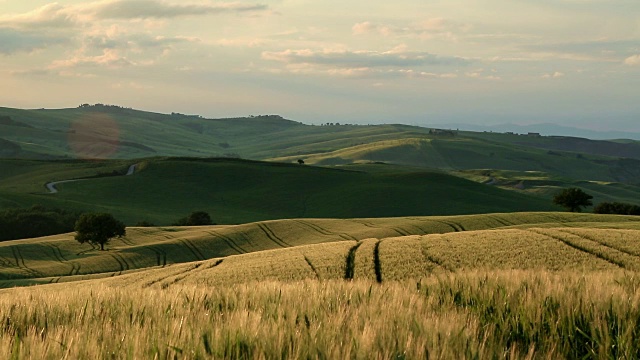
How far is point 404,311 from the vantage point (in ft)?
18.8

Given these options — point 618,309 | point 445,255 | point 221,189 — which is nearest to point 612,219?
point 445,255

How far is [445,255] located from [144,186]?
126m

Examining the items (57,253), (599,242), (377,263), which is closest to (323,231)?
(57,253)

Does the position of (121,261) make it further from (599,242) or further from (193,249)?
(599,242)

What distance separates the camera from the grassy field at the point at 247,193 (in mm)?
123375

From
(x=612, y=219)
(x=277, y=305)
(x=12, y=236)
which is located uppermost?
(x=277, y=305)

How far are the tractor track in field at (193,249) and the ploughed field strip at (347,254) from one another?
11 centimetres

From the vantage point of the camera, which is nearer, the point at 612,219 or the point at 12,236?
the point at 612,219

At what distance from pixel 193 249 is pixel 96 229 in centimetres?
1019

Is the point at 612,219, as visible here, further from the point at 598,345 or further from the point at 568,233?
the point at 598,345

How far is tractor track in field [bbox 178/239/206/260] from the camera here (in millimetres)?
63000

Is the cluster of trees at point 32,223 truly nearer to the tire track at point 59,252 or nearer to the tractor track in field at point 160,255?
the tire track at point 59,252

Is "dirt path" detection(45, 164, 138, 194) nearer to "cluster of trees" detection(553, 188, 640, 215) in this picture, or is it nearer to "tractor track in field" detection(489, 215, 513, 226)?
"tractor track in field" detection(489, 215, 513, 226)

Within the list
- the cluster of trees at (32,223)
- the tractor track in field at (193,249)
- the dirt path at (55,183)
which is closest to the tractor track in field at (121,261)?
the tractor track in field at (193,249)
